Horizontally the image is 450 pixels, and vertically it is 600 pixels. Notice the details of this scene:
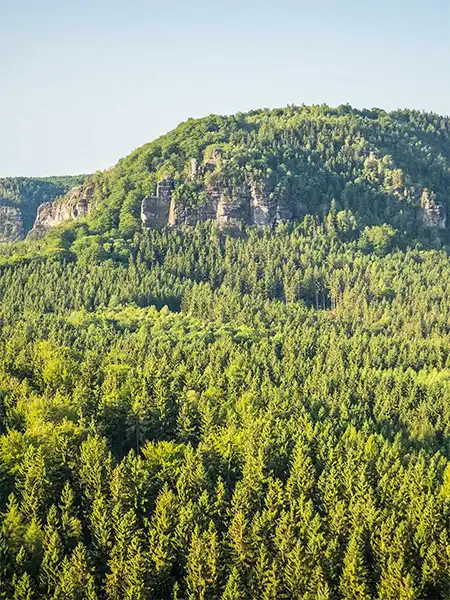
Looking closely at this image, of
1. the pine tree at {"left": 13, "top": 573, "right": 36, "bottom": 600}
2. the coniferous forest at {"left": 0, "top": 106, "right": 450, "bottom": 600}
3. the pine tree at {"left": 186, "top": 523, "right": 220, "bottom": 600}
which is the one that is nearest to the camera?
the pine tree at {"left": 13, "top": 573, "right": 36, "bottom": 600}

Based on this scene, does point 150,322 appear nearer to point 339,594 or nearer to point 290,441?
point 290,441

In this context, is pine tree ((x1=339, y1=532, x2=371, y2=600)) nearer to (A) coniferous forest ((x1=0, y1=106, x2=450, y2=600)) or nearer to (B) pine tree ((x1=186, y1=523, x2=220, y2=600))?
(A) coniferous forest ((x1=0, y1=106, x2=450, y2=600))

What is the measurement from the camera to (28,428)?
97750 mm

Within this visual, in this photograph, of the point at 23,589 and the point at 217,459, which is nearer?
the point at 23,589

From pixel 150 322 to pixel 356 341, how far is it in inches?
1829

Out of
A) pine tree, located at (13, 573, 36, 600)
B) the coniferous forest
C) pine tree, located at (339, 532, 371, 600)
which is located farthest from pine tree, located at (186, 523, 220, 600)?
pine tree, located at (13, 573, 36, 600)

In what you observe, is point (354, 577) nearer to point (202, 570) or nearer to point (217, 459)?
point (202, 570)

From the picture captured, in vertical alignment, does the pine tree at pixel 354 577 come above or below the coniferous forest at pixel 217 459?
below

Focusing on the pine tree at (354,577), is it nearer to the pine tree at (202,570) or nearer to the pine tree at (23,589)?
the pine tree at (202,570)

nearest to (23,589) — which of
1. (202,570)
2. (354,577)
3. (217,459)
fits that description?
(202,570)

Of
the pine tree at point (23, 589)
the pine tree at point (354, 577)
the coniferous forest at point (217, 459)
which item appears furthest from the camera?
the coniferous forest at point (217, 459)

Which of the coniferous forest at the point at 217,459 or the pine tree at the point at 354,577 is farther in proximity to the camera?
the coniferous forest at the point at 217,459

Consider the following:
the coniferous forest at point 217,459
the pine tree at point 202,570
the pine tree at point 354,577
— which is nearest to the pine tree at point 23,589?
the coniferous forest at point 217,459

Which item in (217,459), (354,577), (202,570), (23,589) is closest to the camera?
(23,589)
